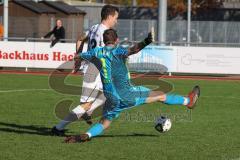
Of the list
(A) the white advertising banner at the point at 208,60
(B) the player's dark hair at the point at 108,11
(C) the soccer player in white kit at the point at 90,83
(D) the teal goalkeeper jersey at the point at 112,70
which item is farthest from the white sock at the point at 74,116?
(A) the white advertising banner at the point at 208,60

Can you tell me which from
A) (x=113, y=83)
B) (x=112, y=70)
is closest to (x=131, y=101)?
(x=113, y=83)

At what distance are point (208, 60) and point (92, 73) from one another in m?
16.5

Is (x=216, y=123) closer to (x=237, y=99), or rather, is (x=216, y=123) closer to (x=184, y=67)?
(x=237, y=99)

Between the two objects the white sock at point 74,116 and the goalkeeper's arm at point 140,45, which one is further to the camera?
the white sock at point 74,116

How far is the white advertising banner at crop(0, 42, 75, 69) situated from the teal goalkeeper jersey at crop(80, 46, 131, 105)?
18.0 meters

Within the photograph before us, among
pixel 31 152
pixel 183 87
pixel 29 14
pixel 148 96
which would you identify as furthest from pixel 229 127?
pixel 29 14

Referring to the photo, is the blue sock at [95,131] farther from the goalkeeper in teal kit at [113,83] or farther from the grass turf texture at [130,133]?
the grass turf texture at [130,133]

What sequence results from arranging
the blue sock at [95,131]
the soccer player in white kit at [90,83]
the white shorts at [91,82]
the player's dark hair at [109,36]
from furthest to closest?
the white shorts at [91,82]
the soccer player in white kit at [90,83]
the blue sock at [95,131]
the player's dark hair at [109,36]

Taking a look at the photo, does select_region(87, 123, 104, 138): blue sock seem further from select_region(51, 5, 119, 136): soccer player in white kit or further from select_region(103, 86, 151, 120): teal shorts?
select_region(51, 5, 119, 136): soccer player in white kit

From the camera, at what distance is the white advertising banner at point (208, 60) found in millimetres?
27031

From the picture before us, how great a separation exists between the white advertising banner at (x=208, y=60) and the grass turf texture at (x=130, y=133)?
27.9 ft

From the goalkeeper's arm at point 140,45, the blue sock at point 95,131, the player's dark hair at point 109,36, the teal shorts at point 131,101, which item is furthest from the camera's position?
the teal shorts at point 131,101

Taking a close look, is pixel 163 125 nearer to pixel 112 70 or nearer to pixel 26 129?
pixel 112 70

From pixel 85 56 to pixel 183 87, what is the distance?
1211 cm
